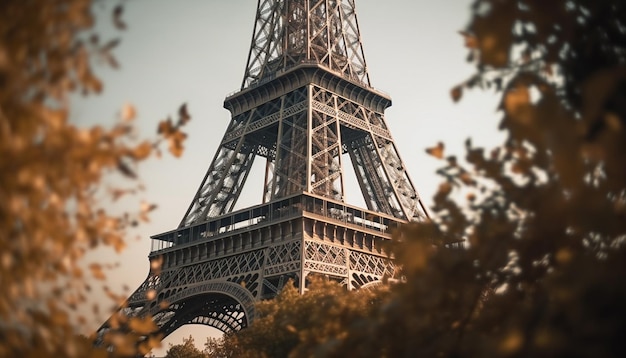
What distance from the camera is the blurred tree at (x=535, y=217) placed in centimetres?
418

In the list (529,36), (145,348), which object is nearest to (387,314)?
(145,348)

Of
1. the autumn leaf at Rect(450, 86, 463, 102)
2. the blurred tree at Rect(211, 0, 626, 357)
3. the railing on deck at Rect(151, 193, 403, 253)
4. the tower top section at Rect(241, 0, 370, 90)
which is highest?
the tower top section at Rect(241, 0, 370, 90)

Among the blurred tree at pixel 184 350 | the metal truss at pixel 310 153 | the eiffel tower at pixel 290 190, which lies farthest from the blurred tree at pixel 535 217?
the blurred tree at pixel 184 350

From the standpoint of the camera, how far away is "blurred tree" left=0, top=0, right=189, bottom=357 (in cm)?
385

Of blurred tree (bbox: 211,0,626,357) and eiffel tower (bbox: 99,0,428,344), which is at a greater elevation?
eiffel tower (bbox: 99,0,428,344)

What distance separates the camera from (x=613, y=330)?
4297mm

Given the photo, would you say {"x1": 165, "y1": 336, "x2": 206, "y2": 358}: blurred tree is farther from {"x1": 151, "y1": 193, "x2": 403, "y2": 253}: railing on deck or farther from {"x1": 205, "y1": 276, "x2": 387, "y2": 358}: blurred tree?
{"x1": 205, "y1": 276, "x2": 387, "y2": 358}: blurred tree

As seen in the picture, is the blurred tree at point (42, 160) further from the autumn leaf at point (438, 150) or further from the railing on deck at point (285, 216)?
the railing on deck at point (285, 216)

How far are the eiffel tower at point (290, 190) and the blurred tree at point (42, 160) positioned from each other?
24.6 meters

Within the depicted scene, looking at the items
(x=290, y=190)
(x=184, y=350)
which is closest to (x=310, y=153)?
(x=290, y=190)

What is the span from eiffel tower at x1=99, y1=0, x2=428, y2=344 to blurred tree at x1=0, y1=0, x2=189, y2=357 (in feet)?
80.8

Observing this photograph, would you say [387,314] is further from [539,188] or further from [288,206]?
[288,206]

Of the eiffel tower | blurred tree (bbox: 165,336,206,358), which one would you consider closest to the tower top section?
the eiffel tower

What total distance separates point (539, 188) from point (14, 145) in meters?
4.22
